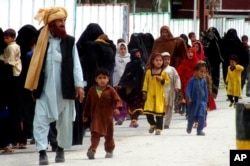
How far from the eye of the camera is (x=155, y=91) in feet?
65.7

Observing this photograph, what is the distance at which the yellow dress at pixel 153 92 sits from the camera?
19.9 metres

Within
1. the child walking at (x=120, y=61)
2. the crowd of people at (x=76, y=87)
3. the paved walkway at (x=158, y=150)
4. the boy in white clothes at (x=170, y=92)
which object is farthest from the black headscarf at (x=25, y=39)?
the child walking at (x=120, y=61)

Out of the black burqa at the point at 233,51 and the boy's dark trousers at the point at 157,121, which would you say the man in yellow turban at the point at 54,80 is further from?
the black burqa at the point at 233,51

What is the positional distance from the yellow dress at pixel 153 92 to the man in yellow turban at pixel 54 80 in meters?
4.95

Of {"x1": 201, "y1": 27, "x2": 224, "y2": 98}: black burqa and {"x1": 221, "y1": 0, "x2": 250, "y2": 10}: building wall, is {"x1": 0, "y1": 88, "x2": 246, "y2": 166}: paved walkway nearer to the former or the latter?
{"x1": 201, "y1": 27, "x2": 224, "y2": 98}: black burqa

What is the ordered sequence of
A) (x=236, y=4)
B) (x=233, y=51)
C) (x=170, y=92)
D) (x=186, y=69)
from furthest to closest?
(x=236, y=4), (x=233, y=51), (x=186, y=69), (x=170, y=92)

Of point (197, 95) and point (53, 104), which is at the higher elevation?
point (53, 104)

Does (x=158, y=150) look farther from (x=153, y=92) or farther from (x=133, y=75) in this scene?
(x=133, y=75)

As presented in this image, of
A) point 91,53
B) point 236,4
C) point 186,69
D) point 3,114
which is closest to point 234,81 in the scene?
point 186,69

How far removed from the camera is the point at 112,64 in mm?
20594

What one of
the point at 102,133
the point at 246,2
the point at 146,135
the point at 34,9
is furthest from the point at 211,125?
the point at 246,2

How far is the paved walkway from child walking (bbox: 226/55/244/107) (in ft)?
22.8

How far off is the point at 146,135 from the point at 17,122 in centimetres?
306

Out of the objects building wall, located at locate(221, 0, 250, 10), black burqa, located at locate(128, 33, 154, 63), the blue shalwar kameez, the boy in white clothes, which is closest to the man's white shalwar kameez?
the blue shalwar kameez
